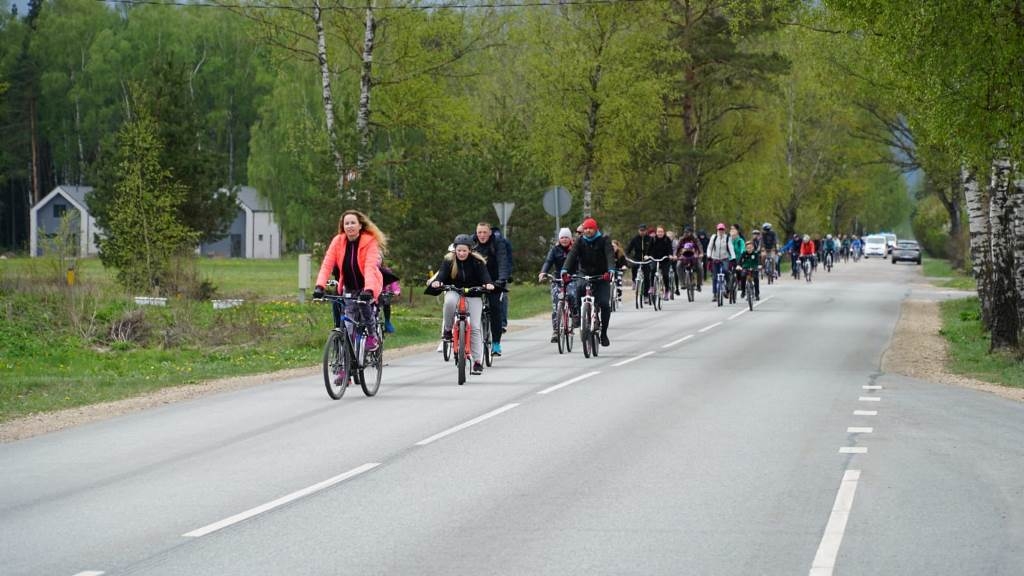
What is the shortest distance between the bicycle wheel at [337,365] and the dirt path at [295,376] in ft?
5.97

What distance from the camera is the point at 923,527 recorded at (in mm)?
8375

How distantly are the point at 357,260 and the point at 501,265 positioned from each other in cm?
502

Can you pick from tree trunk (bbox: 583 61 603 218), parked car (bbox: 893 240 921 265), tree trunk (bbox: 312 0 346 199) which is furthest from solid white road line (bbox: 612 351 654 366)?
parked car (bbox: 893 240 921 265)

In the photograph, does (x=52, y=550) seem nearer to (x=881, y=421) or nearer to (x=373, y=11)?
(x=881, y=421)

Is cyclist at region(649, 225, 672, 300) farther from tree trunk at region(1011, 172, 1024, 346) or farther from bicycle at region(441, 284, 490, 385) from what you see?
bicycle at region(441, 284, 490, 385)

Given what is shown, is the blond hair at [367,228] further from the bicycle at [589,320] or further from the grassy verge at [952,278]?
the grassy verge at [952,278]

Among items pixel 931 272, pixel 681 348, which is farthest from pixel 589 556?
pixel 931 272

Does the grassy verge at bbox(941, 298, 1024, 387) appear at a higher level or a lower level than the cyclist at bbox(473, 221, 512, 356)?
lower

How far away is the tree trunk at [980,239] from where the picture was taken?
2712cm

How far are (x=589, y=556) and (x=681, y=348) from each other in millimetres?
16179

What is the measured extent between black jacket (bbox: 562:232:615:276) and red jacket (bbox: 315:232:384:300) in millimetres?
6640

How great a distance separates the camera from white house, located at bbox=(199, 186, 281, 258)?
108625 millimetres

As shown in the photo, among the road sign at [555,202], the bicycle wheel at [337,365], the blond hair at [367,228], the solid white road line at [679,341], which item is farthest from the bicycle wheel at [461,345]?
the road sign at [555,202]

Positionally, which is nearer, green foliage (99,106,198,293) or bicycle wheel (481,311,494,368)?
bicycle wheel (481,311,494,368)
